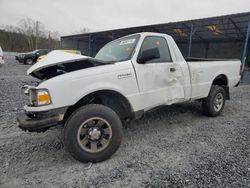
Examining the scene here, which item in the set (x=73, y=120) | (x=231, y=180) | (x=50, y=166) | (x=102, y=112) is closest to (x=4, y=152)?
(x=50, y=166)

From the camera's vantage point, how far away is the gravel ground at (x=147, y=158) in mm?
2232

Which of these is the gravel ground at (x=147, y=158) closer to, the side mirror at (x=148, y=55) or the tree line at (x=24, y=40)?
the side mirror at (x=148, y=55)

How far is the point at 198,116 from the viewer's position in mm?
4617

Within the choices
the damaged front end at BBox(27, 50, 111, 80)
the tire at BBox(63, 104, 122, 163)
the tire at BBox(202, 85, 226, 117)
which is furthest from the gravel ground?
the damaged front end at BBox(27, 50, 111, 80)

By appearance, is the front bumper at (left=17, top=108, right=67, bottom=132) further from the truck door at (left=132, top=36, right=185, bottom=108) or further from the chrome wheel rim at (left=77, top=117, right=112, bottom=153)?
the truck door at (left=132, top=36, right=185, bottom=108)

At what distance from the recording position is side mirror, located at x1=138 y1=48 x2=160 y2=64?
286 centimetres

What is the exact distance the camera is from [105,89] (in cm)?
262

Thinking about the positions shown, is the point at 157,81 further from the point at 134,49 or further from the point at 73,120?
the point at 73,120

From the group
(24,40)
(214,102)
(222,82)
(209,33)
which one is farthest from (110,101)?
(24,40)

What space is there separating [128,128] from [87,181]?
5.78 ft

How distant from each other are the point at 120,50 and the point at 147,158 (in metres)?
1.94

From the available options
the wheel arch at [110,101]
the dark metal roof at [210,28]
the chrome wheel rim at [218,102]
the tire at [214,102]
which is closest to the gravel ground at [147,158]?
the tire at [214,102]

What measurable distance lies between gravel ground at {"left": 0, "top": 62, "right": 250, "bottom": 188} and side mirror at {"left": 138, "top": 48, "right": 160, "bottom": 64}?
146 cm

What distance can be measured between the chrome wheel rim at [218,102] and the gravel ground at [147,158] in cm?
43
